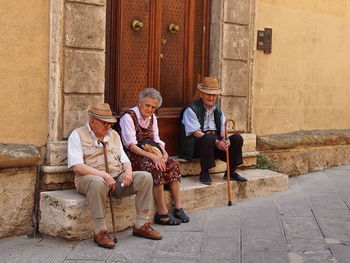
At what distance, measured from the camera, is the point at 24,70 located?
561 centimetres

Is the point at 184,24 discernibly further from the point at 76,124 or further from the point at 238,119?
the point at 76,124

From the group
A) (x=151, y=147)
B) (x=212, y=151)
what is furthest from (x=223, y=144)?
(x=151, y=147)

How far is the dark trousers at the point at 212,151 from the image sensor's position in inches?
261

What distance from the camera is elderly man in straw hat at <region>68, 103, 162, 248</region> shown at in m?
5.43

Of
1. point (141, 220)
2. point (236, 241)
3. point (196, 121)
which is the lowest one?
point (236, 241)

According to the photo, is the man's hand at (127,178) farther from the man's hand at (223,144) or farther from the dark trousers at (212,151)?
the man's hand at (223,144)

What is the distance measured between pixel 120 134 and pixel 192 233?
1271 mm

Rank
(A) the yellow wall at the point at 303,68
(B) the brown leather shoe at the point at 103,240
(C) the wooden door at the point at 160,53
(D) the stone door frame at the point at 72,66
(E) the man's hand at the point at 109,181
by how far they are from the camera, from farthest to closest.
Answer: (A) the yellow wall at the point at 303,68, (C) the wooden door at the point at 160,53, (D) the stone door frame at the point at 72,66, (E) the man's hand at the point at 109,181, (B) the brown leather shoe at the point at 103,240

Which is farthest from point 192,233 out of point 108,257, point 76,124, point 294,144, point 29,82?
point 294,144

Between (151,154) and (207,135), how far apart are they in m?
0.86

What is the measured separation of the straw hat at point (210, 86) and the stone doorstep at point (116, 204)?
3.15 feet

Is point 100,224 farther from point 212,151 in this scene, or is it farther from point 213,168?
point 213,168

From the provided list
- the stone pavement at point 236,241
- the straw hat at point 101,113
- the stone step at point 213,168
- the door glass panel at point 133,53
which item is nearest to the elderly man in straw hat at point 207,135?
the stone step at point 213,168

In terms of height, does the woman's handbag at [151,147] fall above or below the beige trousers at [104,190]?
above
